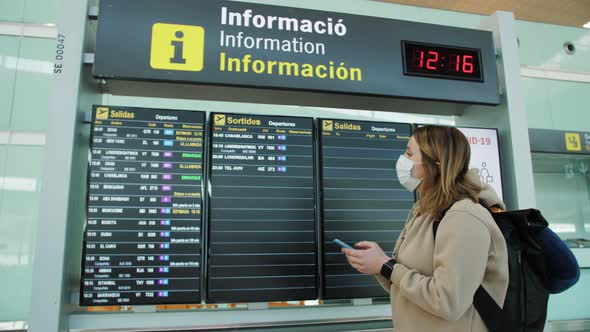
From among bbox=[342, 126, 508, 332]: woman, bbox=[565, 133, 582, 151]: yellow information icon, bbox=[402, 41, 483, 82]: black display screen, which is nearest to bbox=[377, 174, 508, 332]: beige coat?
bbox=[342, 126, 508, 332]: woman

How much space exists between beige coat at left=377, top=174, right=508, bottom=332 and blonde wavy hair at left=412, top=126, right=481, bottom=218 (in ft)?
0.16

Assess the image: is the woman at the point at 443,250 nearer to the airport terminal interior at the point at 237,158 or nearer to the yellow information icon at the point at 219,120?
the airport terminal interior at the point at 237,158

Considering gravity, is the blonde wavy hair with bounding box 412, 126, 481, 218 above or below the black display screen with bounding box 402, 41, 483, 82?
below

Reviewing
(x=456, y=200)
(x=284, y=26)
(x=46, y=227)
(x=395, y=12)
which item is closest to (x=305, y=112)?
(x=395, y=12)

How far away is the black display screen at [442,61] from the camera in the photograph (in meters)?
2.56

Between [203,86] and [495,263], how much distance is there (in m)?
1.79

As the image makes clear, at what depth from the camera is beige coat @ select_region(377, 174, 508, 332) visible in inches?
49.0

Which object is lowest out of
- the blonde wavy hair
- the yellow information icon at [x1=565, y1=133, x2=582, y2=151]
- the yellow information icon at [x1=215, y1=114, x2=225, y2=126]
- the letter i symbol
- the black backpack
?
the black backpack

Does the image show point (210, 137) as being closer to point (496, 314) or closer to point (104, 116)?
point (104, 116)

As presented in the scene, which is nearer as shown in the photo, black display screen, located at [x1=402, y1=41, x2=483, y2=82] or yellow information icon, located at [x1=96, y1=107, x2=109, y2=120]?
yellow information icon, located at [x1=96, y1=107, x2=109, y2=120]

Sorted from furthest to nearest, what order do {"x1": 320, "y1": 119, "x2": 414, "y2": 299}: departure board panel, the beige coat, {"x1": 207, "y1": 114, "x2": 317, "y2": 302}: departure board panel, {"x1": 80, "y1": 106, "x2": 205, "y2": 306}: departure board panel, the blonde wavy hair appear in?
{"x1": 320, "y1": 119, "x2": 414, "y2": 299}: departure board panel, {"x1": 207, "y1": 114, "x2": 317, "y2": 302}: departure board panel, {"x1": 80, "y1": 106, "x2": 205, "y2": 306}: departure board panel, the blonde wavy hair, the beige coat

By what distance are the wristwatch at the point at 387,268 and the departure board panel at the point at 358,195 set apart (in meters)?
0.88

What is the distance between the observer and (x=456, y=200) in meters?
1.39

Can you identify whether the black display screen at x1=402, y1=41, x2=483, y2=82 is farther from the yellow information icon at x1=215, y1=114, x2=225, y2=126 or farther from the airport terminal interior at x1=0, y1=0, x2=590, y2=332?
the yellow information icon at x1=215, y1=114, x2=225, y2=126
